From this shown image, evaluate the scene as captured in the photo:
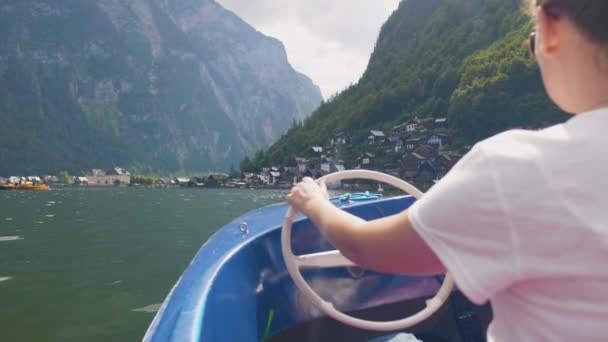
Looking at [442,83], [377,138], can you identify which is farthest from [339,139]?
[442,83]

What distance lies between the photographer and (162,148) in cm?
17862

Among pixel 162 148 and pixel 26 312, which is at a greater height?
pixel 162 148

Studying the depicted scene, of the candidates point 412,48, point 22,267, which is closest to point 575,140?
point 22,267

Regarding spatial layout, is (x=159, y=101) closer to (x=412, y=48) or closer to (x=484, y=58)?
(x=412, y=48)

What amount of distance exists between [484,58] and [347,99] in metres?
36.1

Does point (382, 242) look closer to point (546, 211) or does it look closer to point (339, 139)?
point (546, 211)

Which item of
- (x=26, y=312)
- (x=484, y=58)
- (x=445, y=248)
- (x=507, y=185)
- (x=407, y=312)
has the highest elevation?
(x=484, y=58)

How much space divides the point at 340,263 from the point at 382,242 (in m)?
1.22

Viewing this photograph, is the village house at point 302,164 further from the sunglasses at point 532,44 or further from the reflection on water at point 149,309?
the sunglasses at point 532,44

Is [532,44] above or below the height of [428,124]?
below

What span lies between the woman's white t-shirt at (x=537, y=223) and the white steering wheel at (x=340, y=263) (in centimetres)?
78

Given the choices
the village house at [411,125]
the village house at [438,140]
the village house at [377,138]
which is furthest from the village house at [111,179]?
the village house at [438,140]

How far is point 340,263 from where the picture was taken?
2160 mm

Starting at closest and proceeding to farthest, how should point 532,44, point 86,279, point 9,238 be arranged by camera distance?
1. point 532,44
2. point 86,279
3. point 9,238
